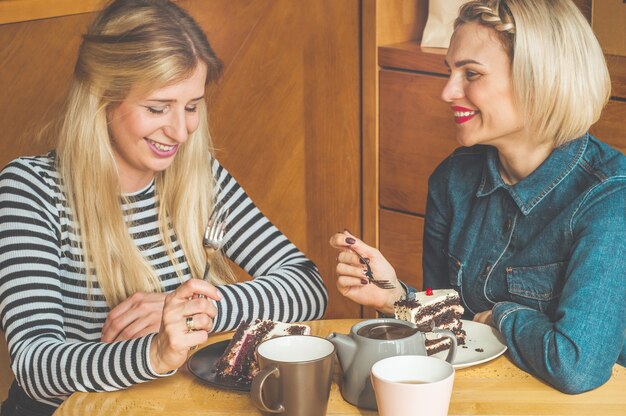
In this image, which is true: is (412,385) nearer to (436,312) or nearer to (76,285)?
(436,312)

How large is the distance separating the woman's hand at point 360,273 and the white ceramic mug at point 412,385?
438mm

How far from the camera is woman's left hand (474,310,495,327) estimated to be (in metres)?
1.62

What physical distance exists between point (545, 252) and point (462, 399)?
16.8 inches

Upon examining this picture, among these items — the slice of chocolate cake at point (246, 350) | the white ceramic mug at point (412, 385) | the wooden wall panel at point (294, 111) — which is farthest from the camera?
the wooden wall panel at point (294, 111)

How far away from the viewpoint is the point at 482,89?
1.76 metres

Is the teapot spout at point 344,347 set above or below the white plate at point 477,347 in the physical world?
above

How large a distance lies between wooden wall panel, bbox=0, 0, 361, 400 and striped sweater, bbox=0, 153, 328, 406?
3.70 feet

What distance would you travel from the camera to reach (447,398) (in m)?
1.19

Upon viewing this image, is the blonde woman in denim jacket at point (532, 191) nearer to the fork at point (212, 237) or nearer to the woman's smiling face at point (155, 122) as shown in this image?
the fork at point (212, 237)

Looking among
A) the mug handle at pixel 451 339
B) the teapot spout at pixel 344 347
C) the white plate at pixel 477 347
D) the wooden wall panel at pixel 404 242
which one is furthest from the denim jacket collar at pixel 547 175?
the wooden wall panel at pixel 404 242

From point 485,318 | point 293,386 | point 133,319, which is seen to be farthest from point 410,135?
point 293,386

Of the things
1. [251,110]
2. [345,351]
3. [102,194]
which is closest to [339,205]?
[251,110]

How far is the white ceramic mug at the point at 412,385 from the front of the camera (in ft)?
3.82

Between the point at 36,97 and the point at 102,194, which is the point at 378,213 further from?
the point at 102,194
